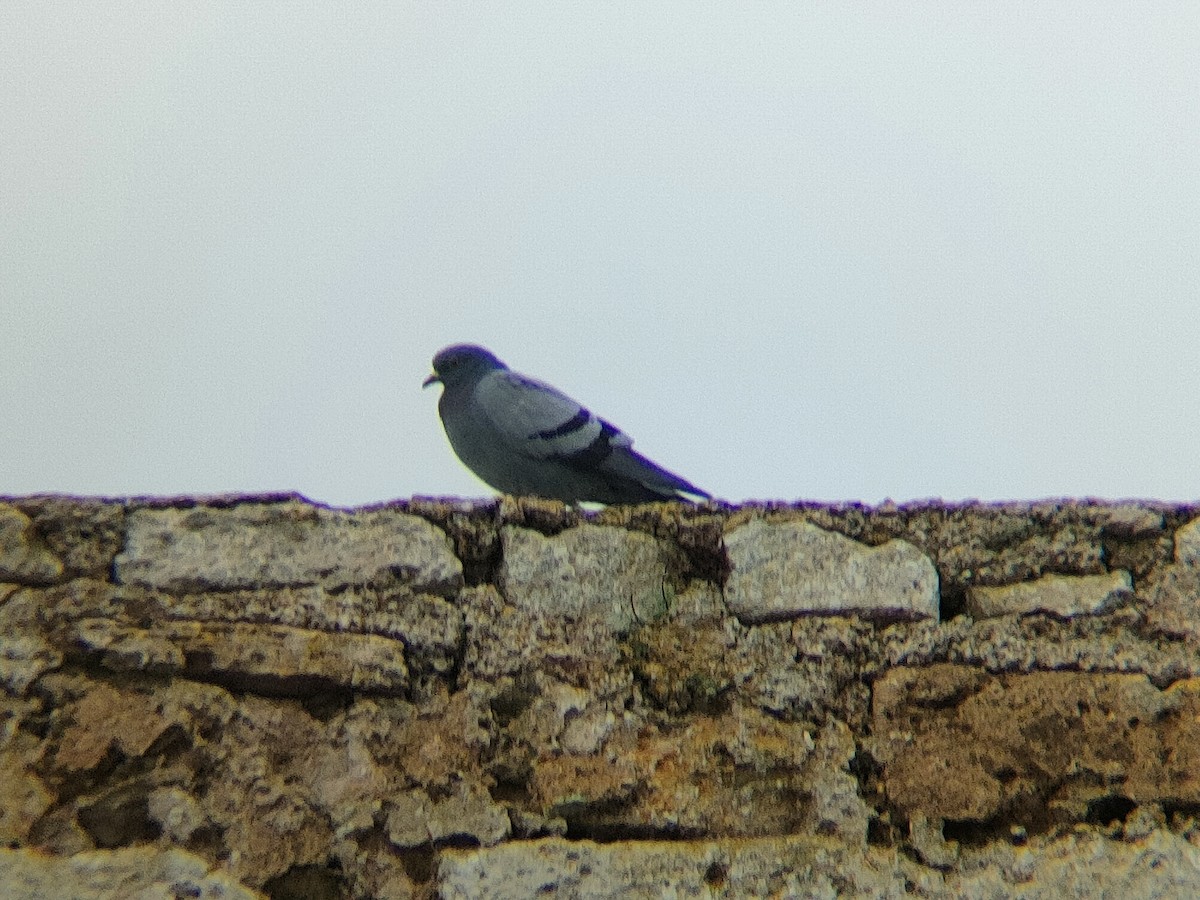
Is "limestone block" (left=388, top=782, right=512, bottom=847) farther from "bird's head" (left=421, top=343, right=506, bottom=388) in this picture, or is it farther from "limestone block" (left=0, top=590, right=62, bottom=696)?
"bird's head" (left=421, top=343, right=506, bottom=388)

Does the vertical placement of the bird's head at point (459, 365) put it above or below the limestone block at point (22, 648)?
above

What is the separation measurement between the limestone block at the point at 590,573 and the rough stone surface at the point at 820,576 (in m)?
0.13

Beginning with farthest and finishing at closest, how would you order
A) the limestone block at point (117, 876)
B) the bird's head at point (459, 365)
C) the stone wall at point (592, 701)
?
the bird's head at point (459, 365) → the stone wall at point (592, 701) → the limestone block at point (117, 876)

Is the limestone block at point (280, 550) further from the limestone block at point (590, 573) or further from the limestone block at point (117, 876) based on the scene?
the limestone block at point (117, 876)

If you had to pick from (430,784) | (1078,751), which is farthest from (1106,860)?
(430,784)

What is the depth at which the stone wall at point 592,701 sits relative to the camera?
2102 mm

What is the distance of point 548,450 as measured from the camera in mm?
4246

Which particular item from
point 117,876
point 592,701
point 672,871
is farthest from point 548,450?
point 117,876

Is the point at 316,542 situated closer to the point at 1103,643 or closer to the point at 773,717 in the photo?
the point at 773,717

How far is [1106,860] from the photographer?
2096 millimetres

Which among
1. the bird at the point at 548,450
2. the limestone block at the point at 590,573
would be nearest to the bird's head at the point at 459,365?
the bird at the point at 548,450

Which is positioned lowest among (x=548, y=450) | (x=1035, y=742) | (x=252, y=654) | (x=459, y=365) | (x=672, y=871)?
(x=672, y=871)

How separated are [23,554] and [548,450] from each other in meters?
2.14

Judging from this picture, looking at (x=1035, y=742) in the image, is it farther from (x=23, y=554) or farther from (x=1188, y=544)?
(x=23, y=554)
